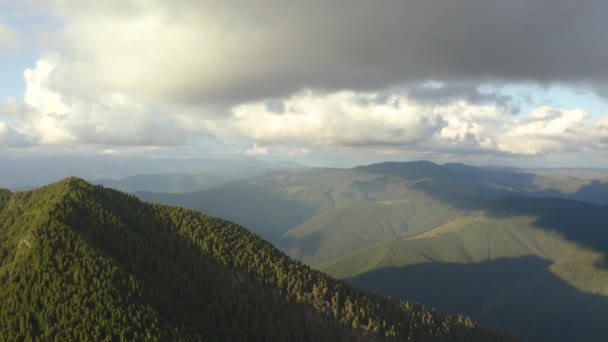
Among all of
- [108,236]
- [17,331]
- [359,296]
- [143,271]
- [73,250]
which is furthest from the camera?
[359,296]

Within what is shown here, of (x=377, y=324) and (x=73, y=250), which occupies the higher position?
(x=73, y=250)

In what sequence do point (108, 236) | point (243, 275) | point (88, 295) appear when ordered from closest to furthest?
point (88, 295)
point (108, 236)
point (243, 275)

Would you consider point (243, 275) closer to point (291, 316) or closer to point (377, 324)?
point (291, 316)

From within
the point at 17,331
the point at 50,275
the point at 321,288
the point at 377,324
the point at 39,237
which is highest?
the point at 39,237

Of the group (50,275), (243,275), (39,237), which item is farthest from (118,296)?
(243,275)

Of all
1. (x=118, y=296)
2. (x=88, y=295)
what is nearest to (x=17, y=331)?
(x=88, y=295)

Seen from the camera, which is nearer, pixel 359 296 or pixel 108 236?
pixel 108 236

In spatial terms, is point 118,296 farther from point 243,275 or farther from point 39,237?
point 243,275
